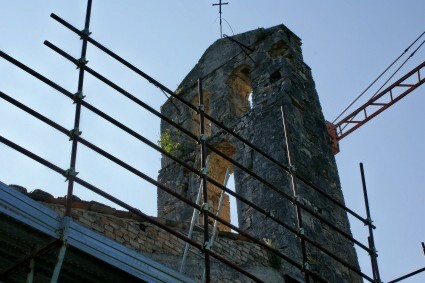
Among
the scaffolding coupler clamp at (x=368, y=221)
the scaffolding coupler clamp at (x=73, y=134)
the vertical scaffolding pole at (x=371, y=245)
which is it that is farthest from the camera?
the scaffolding coupler clamp at (x=368, y=221)

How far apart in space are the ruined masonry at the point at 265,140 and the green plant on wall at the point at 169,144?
0.02m

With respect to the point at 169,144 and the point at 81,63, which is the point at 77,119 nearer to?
the point at 81,63

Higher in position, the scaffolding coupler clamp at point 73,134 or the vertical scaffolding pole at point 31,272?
the scaffolding coupler clamp at point 73,134

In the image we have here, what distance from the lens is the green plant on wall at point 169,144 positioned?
37.9 ft

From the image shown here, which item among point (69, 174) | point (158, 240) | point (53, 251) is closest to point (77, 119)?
point (69, 174)

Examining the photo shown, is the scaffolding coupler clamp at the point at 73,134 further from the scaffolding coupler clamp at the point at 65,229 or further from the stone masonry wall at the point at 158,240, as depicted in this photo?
the stone masonry wall at the point at 158,240

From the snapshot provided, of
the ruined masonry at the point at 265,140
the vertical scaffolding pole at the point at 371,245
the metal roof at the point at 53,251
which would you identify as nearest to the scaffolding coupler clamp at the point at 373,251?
the vertical scaffolding pole at the point at 371,245

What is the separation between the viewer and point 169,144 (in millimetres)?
11758

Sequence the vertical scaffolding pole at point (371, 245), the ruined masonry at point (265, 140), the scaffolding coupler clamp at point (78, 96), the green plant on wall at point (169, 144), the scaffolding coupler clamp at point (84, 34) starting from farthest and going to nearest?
the green plant on wall at point (169, 144), the ruined masonry at point (265, 140), the vertical scaffolding pole at point (371, 245), the scaffolding coupler clamp at point (84, 34), the scaffolding coupler clamp at point (78, 96)

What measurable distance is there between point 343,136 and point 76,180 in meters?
19.4

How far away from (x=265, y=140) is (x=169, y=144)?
8.04ft

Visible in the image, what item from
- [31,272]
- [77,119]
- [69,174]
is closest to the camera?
[31,272]

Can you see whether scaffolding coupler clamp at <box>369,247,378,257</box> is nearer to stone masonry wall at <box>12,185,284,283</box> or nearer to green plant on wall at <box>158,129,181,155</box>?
stone masonry wall at <box>12,185,284,283</box>

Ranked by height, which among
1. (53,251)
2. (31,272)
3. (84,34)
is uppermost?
(84,34)
